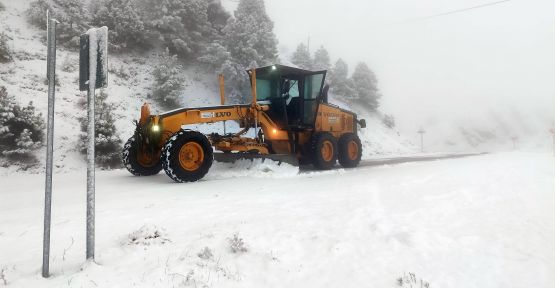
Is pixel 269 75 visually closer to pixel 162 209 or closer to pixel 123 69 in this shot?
pixel 162 209

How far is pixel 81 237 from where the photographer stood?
416cm

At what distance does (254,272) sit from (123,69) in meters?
20.7

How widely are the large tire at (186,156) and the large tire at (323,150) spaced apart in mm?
4439

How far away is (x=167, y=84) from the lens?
19.6 meters

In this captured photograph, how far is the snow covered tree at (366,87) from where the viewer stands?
132ft

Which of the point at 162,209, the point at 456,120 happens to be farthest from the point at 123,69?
the point at 456,120

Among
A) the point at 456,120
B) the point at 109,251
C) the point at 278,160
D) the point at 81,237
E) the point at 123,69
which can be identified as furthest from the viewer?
the point at 456,120

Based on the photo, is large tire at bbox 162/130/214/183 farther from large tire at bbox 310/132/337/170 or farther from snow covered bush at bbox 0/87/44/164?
snow covered bush at bbox 0/87/44/164

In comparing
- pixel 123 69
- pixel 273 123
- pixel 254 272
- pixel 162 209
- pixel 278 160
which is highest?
pixel 123 69

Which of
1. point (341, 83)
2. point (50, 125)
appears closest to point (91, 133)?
point (50, 125)

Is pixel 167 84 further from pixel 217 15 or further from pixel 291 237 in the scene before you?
pixel 291 237

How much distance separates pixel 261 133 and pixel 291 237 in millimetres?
6848

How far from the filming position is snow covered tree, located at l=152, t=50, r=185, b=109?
19.8 meters

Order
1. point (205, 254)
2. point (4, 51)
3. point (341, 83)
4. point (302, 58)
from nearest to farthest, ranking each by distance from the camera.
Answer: point (205, 254) < point (4, 51) < point (302, 58) < point (341, 83)
